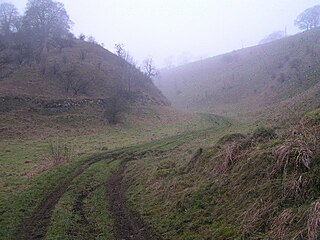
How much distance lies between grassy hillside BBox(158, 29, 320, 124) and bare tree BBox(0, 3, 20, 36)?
42.1 metres

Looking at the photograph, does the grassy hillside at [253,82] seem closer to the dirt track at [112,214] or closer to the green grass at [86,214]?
the green grass at [86,214]

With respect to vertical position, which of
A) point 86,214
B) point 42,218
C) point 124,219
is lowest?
point 124,219

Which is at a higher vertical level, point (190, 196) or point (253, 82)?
point (253, 82)

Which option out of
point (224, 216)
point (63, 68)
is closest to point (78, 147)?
point (224, 216)

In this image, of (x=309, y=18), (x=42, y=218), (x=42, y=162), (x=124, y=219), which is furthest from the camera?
(x=309, y=18)

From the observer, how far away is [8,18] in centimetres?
7688

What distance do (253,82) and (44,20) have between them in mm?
47797

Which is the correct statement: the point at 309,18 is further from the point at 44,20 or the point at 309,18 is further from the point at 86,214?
the point at 86,214

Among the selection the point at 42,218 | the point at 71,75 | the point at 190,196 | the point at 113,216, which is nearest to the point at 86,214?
the point at 113,216

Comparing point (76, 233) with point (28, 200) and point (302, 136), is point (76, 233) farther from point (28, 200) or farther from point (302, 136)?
point (302, 136)

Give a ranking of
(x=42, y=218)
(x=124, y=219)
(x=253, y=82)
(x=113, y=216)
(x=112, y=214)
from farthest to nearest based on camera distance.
A: (x=253, y=82) < (x=42, y=218) < (x=112, y=214) < (x=113, y=216) < (x=124, y=219)

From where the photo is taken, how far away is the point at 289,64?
6538cm

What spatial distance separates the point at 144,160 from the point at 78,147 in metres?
9.14

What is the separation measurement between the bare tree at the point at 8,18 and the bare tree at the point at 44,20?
485cm
